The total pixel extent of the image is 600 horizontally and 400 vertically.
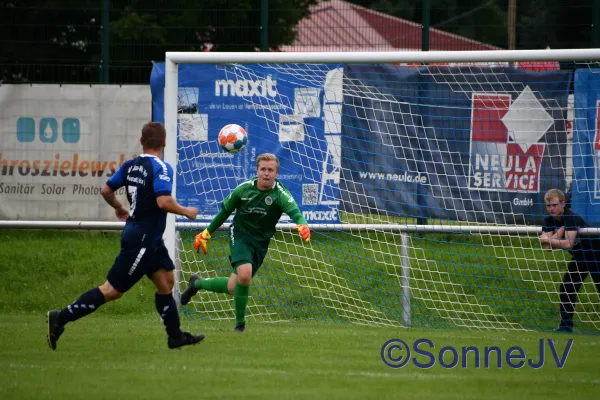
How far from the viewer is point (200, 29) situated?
547 inches

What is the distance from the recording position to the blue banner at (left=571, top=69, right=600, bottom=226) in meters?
10.6

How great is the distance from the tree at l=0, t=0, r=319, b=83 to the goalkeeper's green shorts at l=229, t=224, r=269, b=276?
4.89 metres

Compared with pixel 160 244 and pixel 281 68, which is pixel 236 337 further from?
pixel 281 68

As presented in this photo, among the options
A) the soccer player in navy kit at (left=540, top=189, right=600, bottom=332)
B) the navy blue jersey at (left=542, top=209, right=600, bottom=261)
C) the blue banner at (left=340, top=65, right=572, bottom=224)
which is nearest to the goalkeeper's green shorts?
the blue banner at (left=340, top=65, right=572, bottom=224)

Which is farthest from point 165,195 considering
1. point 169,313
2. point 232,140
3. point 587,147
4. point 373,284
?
point 373,284

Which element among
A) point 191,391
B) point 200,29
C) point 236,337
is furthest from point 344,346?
point 200,29

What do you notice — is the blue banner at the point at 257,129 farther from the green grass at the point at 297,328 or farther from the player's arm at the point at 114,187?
the player's arm at the point at 114,187

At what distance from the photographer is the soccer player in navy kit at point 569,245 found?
10.4 metres

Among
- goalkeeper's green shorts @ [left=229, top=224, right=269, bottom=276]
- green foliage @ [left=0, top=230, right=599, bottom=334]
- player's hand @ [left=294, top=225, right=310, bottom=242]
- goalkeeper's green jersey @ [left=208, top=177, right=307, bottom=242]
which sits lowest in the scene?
green foliage @ [left=0, top=230, right=599, bottom=334]

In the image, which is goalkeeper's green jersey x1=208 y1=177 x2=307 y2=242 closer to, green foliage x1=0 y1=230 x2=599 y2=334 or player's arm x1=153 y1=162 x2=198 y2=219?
player's arm x1=153 y1=162 x2=198 y2=219

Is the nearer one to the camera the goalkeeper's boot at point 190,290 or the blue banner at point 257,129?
the goalkeeper's boot at point 190,290

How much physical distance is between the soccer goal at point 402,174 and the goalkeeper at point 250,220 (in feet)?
4.64

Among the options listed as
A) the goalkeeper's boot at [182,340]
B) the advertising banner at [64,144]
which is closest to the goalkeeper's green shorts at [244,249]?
the goalkeeper's boot at [182,340]

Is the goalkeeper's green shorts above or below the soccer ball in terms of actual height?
below
